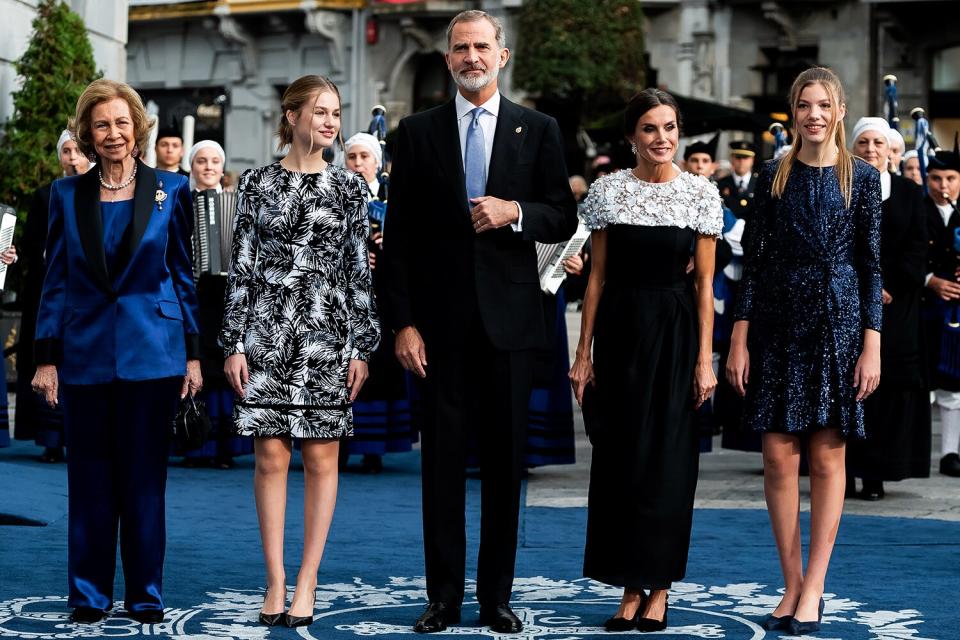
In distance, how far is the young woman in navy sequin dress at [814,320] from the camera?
21.2 ft

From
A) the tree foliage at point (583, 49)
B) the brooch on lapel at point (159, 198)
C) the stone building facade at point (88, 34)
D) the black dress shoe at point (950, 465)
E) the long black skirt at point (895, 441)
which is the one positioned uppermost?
the tree foliage at point (583, 49)

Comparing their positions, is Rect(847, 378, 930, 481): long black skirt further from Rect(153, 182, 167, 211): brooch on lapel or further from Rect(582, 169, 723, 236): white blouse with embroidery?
Rect(153, 182, 167, 211): brooch on lapel

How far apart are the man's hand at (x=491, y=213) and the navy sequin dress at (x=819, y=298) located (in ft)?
3.07

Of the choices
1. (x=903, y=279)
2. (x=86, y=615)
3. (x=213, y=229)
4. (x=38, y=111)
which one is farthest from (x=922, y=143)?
(x=86, y=615)

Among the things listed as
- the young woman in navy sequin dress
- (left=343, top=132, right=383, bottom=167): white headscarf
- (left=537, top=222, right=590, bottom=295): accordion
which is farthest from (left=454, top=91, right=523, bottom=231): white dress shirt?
(left=343, top=132, right=383, bottom=167): white headscarf

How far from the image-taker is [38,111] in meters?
15.0

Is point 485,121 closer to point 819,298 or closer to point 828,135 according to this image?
point 828,135

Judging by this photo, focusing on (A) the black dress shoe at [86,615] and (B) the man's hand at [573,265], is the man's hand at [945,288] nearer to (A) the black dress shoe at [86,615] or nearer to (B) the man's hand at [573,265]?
(B) the man's hand at [573,265]

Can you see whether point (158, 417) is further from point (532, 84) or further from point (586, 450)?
point (532, 84)

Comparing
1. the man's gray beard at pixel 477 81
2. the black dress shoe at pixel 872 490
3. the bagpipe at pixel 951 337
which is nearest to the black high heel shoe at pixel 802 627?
the man's gray beard at pixel 477 81

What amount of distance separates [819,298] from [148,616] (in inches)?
98.9

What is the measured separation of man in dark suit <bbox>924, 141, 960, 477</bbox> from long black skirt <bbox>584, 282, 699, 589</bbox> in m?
5.11

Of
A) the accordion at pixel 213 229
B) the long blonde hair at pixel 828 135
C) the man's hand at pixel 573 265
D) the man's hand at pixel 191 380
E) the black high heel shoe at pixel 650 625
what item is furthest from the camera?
the accordion at pixel 213 229

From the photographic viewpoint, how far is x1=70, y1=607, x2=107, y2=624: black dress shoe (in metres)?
6.41
